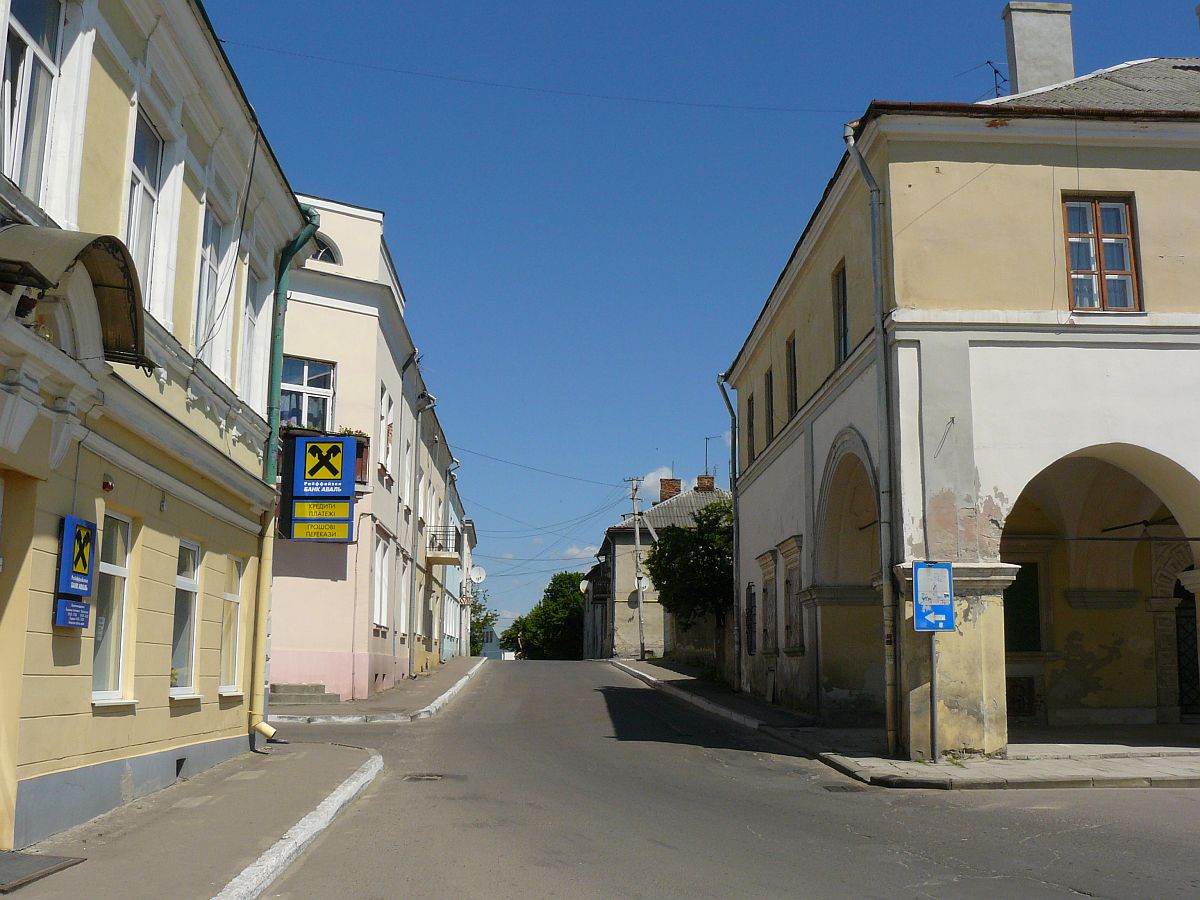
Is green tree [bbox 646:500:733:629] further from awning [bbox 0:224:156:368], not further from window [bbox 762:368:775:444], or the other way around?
awning [bbox 0:224:156:368]

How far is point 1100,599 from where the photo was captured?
18.9 m

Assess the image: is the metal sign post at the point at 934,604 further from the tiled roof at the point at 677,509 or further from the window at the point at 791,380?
the tiled roof at the point at 677,509

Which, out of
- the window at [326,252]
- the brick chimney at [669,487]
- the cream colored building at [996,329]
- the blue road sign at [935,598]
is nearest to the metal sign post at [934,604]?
the blue road sign at [935,598]

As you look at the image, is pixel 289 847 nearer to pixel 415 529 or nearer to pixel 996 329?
pixel 996 329

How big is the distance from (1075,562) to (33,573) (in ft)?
53.6

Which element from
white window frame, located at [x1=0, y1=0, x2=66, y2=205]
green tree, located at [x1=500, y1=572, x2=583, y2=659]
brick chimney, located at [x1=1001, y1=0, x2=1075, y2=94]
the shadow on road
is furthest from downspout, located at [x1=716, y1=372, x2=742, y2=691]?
green tree, located at [x1=500, y1=572, x2=583, y2=659]

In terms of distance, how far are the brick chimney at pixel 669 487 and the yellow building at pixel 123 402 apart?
145 ft

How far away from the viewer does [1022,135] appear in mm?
15133

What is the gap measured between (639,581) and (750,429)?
2329cm

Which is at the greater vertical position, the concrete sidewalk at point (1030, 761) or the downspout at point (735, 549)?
the downspout at point (735, 549)

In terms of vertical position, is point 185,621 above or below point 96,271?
below

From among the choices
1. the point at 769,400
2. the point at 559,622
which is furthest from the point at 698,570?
the point at 559,622

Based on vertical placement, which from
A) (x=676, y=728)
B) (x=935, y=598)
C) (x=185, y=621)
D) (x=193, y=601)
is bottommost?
(x=676, y=728)

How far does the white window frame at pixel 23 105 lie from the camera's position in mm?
7355
